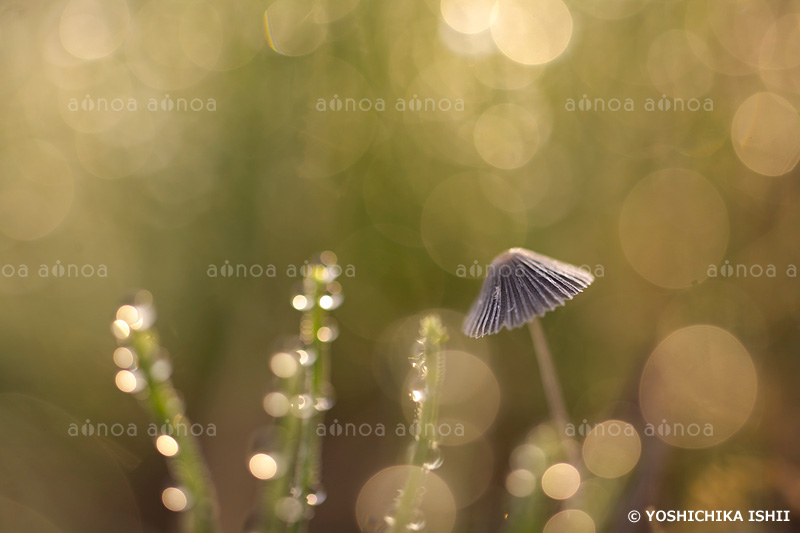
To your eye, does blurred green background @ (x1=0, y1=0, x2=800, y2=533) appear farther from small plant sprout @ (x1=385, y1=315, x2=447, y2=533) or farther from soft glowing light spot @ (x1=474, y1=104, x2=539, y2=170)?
small plant sprout @ (x1=385, y1=315, x2=447, y2=533)

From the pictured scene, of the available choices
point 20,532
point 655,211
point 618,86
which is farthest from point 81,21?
point 655,211

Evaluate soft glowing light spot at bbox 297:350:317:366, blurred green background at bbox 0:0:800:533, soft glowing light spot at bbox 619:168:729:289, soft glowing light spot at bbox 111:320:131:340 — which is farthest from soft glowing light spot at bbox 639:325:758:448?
soft glowing light spot at bbox 111:320:131:340

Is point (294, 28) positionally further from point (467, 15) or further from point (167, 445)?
point (167, 445)

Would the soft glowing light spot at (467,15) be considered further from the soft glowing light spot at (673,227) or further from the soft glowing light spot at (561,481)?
the soft glowing light spot at (561,481)

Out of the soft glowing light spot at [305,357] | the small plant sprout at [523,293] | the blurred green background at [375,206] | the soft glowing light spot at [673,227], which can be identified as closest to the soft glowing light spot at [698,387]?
the blurred green background at [375,206]

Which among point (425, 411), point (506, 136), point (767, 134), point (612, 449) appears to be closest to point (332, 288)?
point (425, 411)

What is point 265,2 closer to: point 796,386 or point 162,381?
point 162,381
